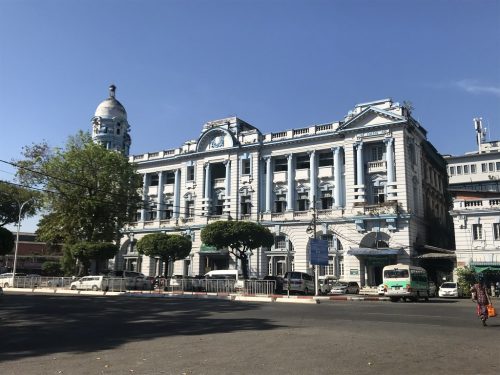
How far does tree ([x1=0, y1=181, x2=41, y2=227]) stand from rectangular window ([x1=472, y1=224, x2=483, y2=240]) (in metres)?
43.3

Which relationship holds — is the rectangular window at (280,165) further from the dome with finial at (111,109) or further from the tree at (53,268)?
the tree at (53,268)

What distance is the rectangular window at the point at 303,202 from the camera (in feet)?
165

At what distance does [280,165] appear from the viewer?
52.8m

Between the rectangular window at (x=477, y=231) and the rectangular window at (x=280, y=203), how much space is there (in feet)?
61.4

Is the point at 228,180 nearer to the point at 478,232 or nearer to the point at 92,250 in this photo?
the point at 92,250

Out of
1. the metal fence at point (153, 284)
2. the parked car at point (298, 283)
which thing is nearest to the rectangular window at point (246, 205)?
the metal fence at point (153, 284)

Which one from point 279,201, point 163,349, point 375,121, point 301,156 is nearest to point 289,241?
point 279,201

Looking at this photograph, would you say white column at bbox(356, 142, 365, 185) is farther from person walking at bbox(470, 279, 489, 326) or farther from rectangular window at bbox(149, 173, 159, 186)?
person walking at bbox(470, 279, 489, 326)

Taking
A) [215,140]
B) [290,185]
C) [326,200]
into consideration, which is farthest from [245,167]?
[326,200]

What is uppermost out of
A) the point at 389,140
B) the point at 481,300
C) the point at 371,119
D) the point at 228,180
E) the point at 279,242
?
the point at 371,119

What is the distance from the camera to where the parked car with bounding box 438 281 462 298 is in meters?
37.6

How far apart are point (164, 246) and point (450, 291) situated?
25.1m

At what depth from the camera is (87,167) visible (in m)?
42.0

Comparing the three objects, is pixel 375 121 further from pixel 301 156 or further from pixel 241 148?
pixel 241 148
